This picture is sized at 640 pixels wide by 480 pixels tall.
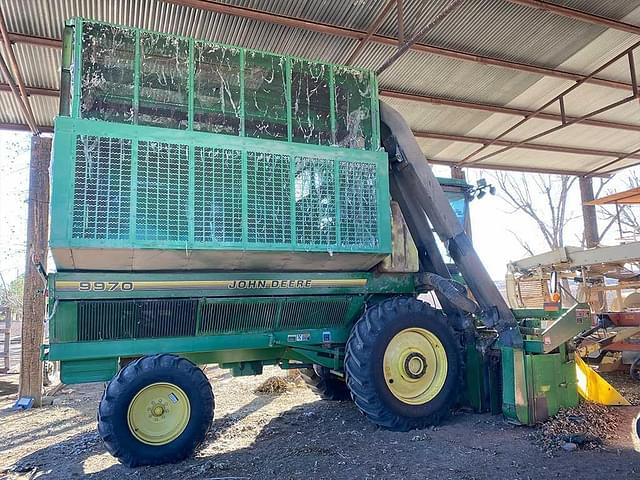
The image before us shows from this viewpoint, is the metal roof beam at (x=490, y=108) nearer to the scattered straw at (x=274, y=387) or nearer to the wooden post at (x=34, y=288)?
the scattered straw at (x=274, y=387)

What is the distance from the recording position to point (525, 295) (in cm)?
1131

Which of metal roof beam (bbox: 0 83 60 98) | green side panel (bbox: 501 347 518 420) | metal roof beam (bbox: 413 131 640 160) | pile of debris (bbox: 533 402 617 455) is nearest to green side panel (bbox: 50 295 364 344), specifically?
green side panel (bbox: 501 347 518 420)

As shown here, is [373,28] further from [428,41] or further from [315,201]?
[315,201]

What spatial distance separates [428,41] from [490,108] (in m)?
2.61

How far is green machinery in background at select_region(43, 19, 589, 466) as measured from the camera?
4.53 metres

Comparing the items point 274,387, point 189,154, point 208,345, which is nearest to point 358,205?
point 189,154

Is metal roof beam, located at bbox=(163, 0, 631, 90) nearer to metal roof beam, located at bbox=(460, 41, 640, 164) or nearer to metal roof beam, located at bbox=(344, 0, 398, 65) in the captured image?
metal roof beam, located at bbox=(344, 0, 398, 65)

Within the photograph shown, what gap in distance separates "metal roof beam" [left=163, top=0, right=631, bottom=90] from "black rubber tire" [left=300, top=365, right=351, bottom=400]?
467cm

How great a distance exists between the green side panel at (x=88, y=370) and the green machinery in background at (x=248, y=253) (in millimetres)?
12

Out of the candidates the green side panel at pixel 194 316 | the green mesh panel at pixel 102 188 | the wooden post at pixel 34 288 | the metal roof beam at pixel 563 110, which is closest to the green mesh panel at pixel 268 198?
the green side panel at pixel 194 316

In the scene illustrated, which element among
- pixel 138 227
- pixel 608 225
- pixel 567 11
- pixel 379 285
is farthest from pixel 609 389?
pixel 608 225

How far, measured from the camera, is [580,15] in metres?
7.29

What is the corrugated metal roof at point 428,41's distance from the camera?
6605 mm

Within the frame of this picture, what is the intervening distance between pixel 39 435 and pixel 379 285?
4.52 m
